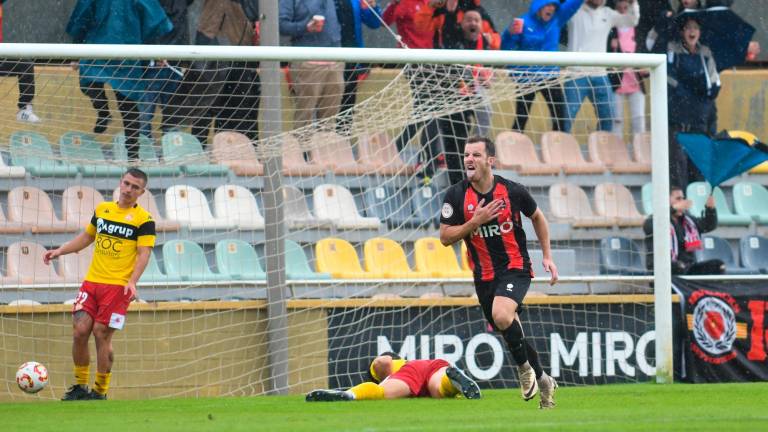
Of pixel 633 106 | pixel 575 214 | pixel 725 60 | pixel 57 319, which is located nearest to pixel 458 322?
pixel 575 214

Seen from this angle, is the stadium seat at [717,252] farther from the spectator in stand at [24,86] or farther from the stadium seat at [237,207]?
the spectator in stand at [24,86]

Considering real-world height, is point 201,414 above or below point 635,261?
below

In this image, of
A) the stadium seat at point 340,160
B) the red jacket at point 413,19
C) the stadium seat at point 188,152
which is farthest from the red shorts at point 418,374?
the red jacket at point 413,19

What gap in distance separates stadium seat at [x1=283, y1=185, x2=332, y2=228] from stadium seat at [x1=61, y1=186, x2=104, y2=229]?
1.81m

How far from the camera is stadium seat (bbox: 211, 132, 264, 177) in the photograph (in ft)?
38.4

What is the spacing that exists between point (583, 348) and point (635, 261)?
1828 mm

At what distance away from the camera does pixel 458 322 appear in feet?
39.8

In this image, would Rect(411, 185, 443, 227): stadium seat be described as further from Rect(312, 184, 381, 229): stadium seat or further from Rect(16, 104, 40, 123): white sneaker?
Rect(16, 104, 40, 123): white sneaker

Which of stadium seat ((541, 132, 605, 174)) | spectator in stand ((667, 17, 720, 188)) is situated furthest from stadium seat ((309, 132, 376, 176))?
spectator in stand ((667, 17, 720, 188))

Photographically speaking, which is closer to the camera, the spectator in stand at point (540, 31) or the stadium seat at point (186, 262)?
the stadium seat at point (186, 262)

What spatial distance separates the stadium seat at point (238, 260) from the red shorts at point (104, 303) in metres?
1.77

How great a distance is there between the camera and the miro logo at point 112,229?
10508 mm

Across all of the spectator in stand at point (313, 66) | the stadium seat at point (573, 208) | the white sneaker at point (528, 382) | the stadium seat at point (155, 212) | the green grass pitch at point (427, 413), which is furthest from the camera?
the stadium seat at point (573, 208)

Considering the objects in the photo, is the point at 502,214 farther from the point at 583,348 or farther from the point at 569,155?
the point at 569,155
